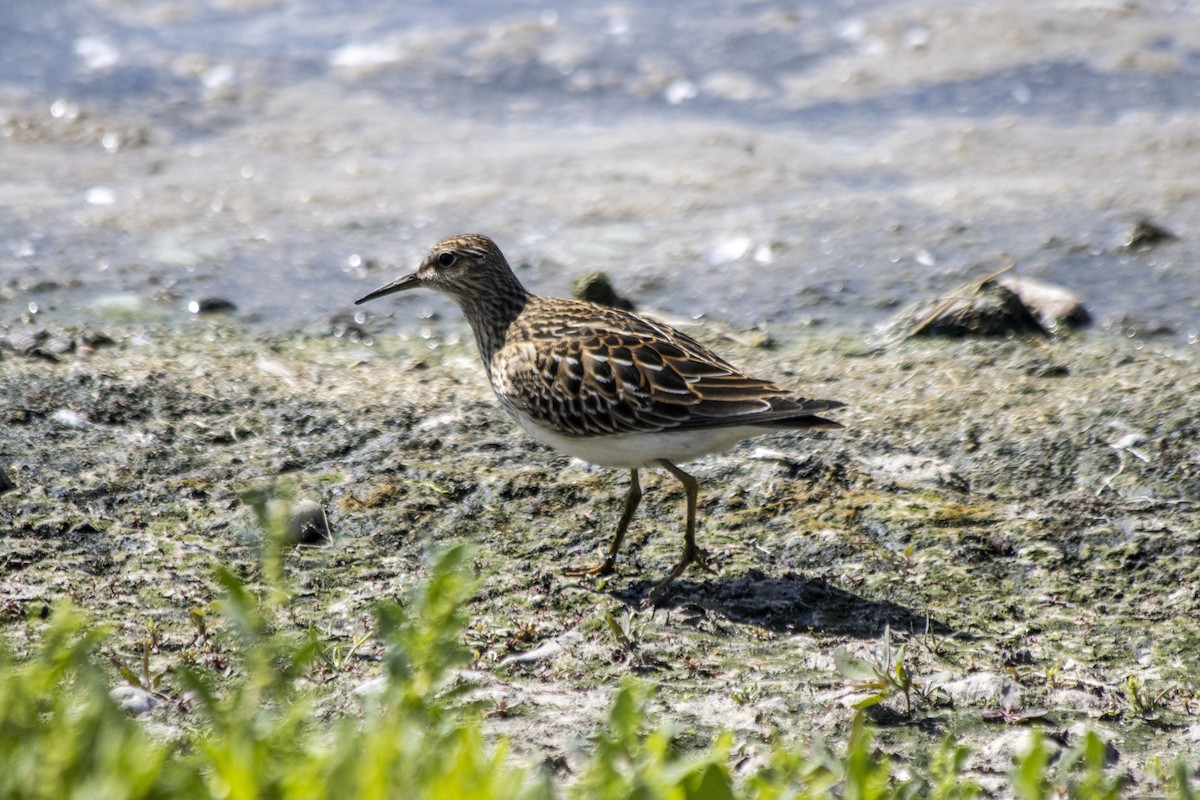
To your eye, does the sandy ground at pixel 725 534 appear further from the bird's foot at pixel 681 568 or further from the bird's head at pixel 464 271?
the bird's head at pixel 464 271

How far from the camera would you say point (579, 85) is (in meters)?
11.6

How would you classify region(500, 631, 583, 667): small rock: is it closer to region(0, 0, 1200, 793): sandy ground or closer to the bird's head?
region(0, 0, 1200, 793): sandy ground

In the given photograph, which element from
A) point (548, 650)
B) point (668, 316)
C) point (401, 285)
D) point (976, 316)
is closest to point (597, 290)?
point (668, 316)

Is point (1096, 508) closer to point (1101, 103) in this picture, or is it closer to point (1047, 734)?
point (1047, 734)

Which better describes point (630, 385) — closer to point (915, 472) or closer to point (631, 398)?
point (631, 398)

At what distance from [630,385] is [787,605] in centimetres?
97

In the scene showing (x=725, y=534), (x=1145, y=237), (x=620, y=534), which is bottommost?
(x=1145, y=237)

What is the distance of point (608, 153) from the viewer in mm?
10359

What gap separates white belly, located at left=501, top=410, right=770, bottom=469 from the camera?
5.19 metres

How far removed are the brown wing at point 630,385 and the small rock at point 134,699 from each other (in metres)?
1.80

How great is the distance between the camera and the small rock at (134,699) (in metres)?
4.07

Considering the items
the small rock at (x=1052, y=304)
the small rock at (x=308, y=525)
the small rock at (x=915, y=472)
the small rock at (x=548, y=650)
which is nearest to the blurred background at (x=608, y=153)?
the small rock at (x=1052, y=304)

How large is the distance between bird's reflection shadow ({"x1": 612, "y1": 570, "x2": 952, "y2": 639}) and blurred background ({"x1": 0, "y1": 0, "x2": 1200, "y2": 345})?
9.84 feet

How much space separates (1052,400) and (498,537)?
103 inches
